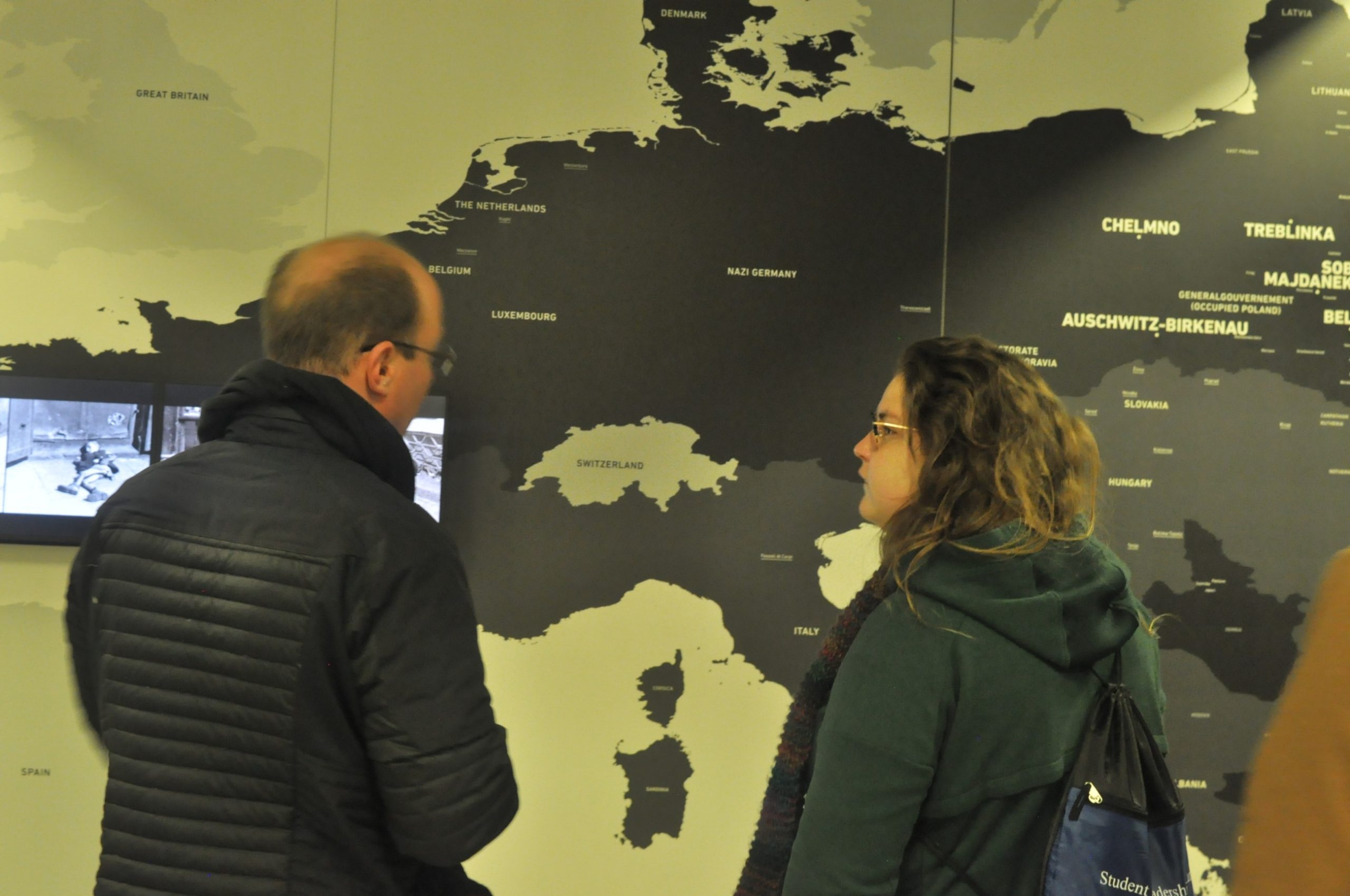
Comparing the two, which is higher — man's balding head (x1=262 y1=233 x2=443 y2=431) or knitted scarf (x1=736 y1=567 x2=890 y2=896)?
man's balding head (x1=262 y1=233 x2=443 y2=431)

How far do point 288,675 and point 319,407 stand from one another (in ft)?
1.00

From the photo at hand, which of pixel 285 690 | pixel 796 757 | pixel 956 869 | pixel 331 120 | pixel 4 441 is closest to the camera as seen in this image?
pixel 285 690

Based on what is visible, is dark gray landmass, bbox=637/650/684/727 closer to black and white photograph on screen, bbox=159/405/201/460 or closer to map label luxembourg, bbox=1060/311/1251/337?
black and white photograph on screen, bbox=159/405/201/460

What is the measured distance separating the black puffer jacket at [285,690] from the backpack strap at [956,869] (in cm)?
50

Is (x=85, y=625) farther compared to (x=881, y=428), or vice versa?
(x=881, y=428)

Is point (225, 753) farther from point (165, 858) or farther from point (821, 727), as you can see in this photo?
point (821, 727)

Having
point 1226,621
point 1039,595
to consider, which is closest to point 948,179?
point 1226,621

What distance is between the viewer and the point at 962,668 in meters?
1.17

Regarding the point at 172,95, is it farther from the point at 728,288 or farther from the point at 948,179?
the point at 948,179

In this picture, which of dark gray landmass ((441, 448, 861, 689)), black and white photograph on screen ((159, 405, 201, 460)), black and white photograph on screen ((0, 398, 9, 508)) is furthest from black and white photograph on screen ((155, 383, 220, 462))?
dark gray landmass ((441, 448, 861, 689))

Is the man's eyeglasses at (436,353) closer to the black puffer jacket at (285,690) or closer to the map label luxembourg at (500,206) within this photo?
the black puffer jacket at (285,690)

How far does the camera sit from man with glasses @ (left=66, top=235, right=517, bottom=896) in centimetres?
109

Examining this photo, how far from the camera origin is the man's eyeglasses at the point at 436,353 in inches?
49.4

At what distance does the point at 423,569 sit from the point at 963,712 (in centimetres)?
63
